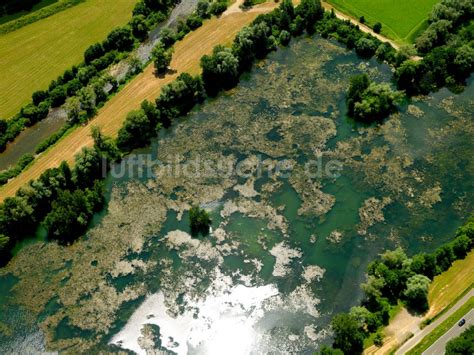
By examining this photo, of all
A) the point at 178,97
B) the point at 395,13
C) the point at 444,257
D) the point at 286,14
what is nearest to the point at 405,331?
the point at 444,257

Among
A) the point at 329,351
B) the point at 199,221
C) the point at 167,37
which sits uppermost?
the point at 167,37

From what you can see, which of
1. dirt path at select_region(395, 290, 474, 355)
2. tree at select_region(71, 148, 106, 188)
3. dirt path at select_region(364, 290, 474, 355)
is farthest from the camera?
tree at select_region(71, 148, 106, 188)

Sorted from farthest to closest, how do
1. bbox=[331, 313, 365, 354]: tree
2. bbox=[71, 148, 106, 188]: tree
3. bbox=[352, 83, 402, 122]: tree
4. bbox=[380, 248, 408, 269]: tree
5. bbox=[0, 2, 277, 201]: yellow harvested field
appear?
bbox=[352, 83, 402, 122]: tree < bbox=[0, 2, 277, 201]: yellow harvested field < bbox=[71, 148, 106, 188]: tree < bbox=[380, 248, 408, 269]: tree < bbox=[331, 313, 365, 354]: tree

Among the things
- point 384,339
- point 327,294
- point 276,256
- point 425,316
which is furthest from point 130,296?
point 425,316

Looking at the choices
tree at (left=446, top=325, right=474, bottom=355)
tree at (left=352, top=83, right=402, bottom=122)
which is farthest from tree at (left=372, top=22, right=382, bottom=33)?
tree at (left=446, top=325, right=474, bottom=355)

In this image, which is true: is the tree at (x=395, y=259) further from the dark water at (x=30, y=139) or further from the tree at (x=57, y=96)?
the tree at (x=57, y=96)

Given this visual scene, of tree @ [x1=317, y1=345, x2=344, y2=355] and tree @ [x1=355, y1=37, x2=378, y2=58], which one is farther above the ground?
tree @ [x1=355, y1=37, x2=378, y2=58]

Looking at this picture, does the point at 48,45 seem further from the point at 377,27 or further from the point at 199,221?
the point at 377,27

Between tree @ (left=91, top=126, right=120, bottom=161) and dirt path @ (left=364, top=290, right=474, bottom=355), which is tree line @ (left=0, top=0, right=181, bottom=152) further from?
dirt path @ (left=364, top=290, right=474, bottom=355)
